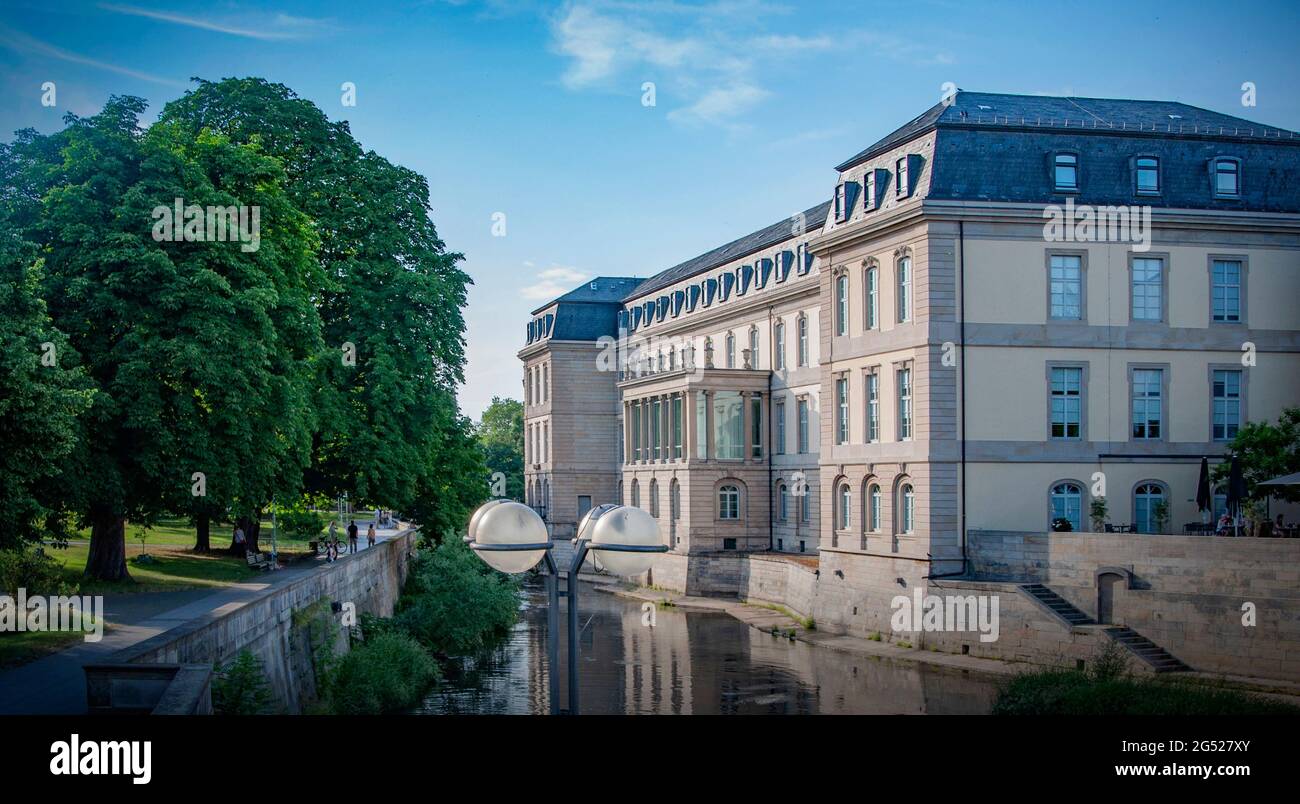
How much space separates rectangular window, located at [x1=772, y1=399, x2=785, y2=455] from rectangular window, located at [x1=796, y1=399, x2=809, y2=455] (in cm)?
164

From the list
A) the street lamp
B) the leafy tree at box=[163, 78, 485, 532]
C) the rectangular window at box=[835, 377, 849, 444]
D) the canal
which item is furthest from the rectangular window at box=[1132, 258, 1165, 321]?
the street lamp

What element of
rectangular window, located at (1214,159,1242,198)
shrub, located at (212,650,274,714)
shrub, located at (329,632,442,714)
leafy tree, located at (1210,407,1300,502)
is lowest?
shrub, located at (329,632,442,714)

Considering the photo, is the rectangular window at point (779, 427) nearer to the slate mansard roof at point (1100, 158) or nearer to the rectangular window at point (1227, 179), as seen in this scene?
the slate mansard roof at point (1100, 158)

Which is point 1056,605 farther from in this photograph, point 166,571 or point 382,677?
point 166,571

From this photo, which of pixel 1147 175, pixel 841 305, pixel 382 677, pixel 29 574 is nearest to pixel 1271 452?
pixel 1147 175

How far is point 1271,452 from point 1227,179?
9347 millimetres

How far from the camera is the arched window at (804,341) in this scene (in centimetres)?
5725

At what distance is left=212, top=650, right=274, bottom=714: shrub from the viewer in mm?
18766

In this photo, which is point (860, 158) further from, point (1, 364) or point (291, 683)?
point (1, 364)

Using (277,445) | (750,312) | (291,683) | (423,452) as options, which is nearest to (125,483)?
(277,445)

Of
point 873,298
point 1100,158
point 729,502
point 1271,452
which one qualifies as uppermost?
point 1100,158

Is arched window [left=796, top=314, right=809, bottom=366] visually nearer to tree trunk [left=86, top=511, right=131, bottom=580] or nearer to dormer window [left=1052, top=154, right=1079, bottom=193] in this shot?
dormer window [left=1052, top=154, right=1079, bottom=193]

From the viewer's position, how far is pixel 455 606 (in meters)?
41.2
